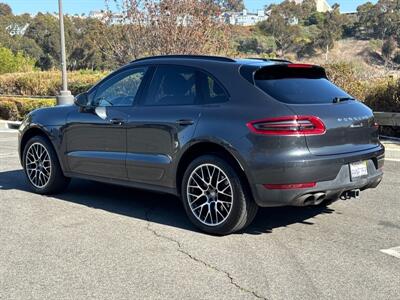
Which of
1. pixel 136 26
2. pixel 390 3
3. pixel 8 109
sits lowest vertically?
pixel 8 109

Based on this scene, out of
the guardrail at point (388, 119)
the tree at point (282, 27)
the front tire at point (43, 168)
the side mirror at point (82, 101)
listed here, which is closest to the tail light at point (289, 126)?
the side mirror at point (82, 101)

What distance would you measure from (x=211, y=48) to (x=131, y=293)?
643 inches

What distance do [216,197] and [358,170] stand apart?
1.36 meters

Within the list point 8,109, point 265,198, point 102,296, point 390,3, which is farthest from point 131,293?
point 390,3

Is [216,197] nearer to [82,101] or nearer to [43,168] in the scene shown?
[82,101]

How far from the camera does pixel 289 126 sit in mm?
5008

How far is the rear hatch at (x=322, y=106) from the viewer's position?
5.17 m

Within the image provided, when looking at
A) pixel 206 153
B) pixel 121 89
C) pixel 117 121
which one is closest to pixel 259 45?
pixel 121 89

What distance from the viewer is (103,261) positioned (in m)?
4.82

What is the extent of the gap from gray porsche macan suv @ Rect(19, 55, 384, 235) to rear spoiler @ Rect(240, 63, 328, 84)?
1cm

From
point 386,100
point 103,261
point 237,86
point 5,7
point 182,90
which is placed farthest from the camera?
point 5,7

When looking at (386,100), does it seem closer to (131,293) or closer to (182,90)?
(182,90)

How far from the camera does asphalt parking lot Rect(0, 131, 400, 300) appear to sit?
4.21 m

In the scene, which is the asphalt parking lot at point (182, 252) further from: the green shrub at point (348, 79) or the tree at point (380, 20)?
the tree at point (380, 20)
